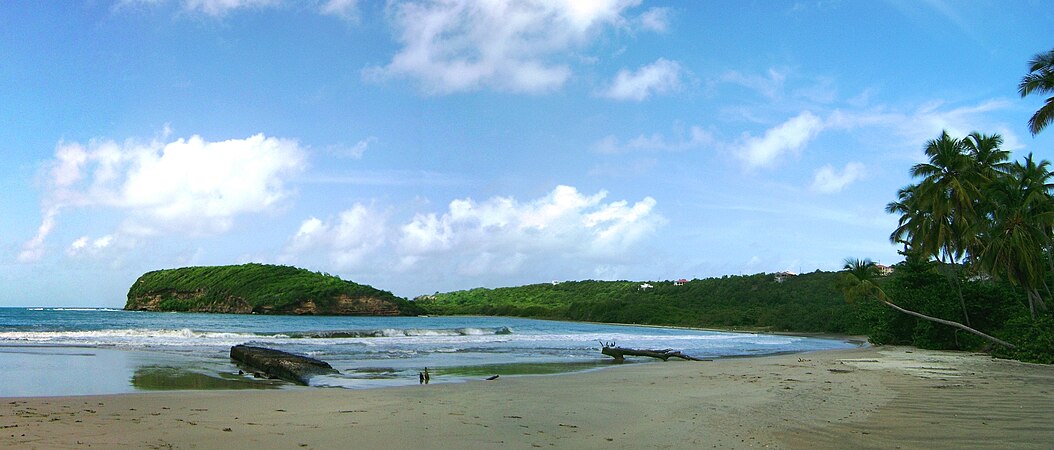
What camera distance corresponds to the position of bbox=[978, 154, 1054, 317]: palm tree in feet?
71.3

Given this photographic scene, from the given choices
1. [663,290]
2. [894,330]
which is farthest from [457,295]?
[894,330]

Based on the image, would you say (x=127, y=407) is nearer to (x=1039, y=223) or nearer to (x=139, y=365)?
(x=139, y=365)

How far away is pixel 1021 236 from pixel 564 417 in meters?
20.2

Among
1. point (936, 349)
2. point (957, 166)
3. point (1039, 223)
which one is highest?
point (957, 166)

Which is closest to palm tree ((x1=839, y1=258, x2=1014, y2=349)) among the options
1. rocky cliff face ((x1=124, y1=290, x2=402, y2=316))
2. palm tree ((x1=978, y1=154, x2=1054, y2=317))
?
palm tree ((x1=978, y1=154, x2=1054, y2=317))

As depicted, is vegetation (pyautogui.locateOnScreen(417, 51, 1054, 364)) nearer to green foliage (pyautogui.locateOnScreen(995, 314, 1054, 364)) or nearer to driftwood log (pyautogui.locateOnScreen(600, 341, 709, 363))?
green foliage (pyautogui.locateOnScreen(995, 314, 1054, 364))

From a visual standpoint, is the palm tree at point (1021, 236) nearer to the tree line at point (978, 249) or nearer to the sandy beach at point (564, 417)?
the tree line at point (978, 249)

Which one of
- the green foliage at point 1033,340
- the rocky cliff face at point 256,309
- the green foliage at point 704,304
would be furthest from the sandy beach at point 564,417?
the rocky cliff face at point 256,309

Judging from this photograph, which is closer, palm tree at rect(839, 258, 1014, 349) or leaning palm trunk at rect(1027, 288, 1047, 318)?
leaning palm trunk at rect(1027, 288, 1047, 318)

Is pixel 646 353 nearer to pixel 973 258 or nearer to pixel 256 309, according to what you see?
pixel 973 258

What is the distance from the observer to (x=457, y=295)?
543 ft

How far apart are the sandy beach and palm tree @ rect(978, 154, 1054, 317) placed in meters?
9.36

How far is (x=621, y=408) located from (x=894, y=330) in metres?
28.3

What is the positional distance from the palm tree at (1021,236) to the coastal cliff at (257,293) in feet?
288
